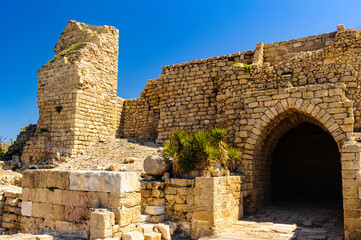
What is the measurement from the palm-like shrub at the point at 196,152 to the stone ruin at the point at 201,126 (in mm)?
457

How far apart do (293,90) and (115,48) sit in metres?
8.89

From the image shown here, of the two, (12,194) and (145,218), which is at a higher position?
(12,194)

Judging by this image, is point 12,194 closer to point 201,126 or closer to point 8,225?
point 8,225

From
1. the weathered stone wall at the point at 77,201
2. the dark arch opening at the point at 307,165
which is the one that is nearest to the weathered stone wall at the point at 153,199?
the weathered stone wall at the point at 77,201

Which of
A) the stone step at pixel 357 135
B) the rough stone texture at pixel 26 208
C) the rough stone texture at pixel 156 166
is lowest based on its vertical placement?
the rough stone texture at pixel 26 208

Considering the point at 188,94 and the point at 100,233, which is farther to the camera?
the point at 188,94

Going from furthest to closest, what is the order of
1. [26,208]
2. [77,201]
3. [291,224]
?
[291,224] < [26,208] < [77,201]

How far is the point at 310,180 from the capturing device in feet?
44.7

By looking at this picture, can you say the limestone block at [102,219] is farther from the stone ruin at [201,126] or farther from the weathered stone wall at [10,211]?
the weathered stone wall at [10,211]

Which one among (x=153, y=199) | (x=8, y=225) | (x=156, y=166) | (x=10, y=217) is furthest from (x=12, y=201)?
(x=156, y=166)

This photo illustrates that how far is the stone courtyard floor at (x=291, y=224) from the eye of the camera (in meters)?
6.85

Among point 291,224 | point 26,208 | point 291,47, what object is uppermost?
point 291,47

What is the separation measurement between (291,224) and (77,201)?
5.26m

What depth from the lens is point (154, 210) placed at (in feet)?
23.9
